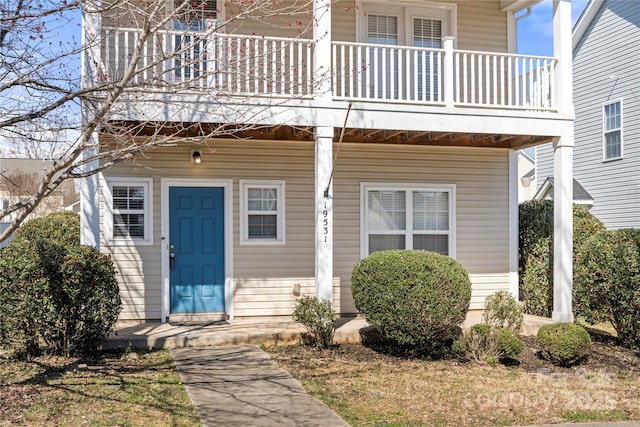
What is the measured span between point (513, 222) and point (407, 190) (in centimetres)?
216

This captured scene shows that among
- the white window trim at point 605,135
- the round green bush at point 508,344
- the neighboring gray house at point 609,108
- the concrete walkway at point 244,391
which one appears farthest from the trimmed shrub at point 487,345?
the white window trim at point 605,135

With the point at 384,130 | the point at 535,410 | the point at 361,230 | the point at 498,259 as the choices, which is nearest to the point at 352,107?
the point at 384,130

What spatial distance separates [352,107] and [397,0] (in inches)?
108

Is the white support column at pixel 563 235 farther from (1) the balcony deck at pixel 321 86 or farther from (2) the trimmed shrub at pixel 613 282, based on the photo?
(1) the balcony deck at pixel 321 86

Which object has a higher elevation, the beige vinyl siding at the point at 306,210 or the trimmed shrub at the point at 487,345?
the beige vinyl siding at the point at 306,210

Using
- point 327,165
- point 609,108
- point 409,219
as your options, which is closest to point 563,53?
point 409,219

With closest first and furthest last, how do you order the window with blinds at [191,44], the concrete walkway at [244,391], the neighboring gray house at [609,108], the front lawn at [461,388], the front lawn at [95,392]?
the front lawn at [95,392] → the concrete walkway at [244,391] → the front lawn at [461,388] → the window with blinds at [191,44] → the neighboring gray house at [609,108]

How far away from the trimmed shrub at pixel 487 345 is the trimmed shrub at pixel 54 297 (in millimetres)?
4663

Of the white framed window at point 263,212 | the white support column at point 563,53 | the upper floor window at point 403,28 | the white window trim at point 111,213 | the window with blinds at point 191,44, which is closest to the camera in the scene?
the window with blinds at point 191,44

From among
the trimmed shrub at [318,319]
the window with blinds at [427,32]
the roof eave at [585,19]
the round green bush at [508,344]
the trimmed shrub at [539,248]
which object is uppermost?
the roof eave at [585,19]

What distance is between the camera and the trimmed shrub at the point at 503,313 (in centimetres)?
Result: 931

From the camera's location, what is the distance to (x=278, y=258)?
11.1 m

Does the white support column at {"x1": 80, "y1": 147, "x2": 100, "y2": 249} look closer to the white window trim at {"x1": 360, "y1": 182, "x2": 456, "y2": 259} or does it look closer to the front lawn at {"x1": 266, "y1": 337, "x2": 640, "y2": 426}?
the front lawn at {"x1": 266, "y1": 337, "x2": 640, "y2": 426}

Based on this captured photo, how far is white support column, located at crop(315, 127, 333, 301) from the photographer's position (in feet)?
31.6
